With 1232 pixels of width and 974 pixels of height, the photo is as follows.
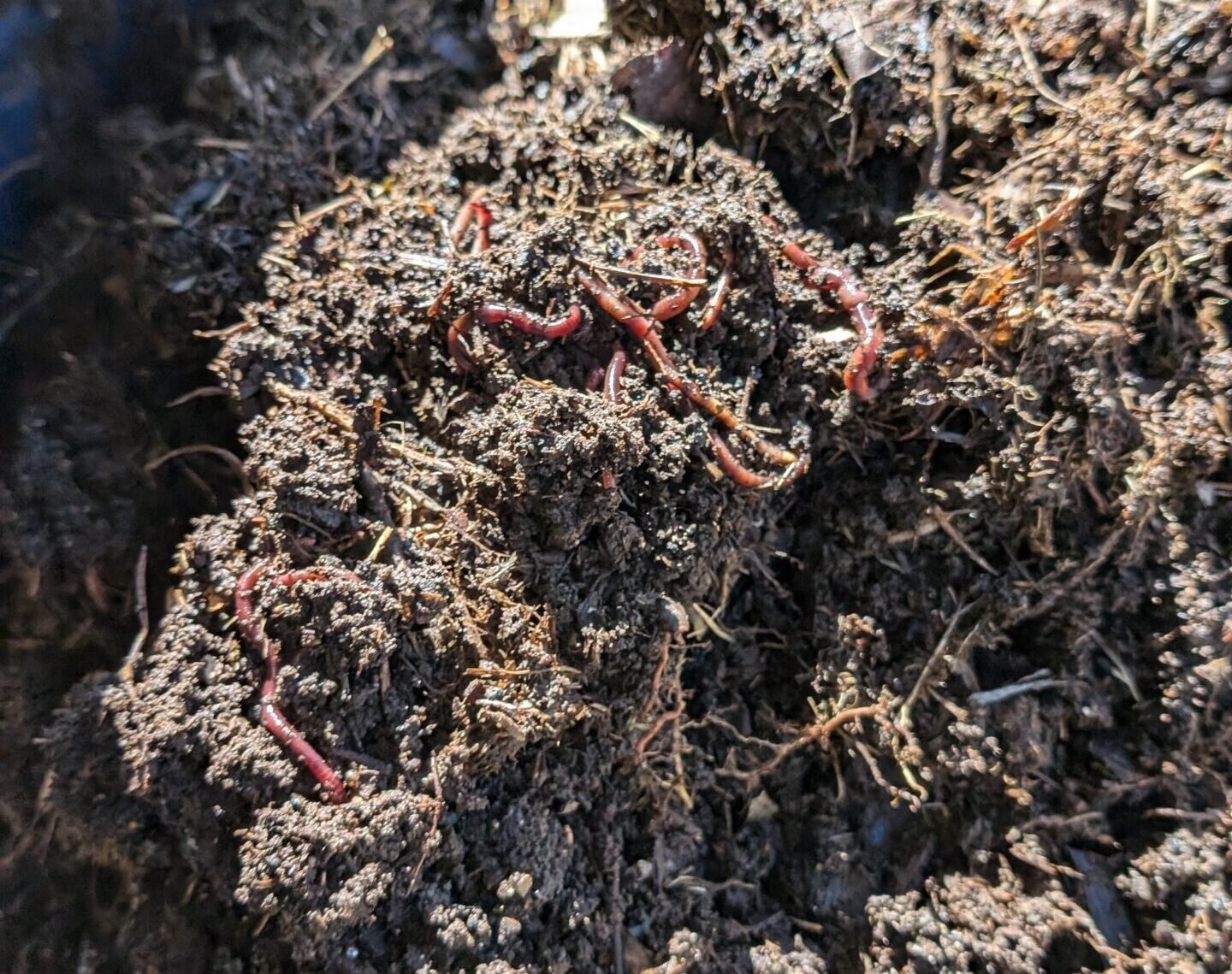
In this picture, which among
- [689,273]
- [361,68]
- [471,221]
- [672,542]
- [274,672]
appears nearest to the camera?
[274,672]

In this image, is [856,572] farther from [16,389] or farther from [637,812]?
[16,389]

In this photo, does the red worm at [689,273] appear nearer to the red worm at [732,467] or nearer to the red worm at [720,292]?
the red worm at [720,292]

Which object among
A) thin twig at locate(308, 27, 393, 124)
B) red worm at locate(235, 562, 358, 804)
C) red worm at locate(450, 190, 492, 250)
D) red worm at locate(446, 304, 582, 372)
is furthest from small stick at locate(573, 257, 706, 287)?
thin twig at locate(308, 27, 393, 124)

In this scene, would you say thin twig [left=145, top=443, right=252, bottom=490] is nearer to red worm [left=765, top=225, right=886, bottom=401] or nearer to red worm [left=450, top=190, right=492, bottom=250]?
red worm [left=450, top=190, right=492, bottom=250]

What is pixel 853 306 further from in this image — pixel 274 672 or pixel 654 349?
pixel 274 672

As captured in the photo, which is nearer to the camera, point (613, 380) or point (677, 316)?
point (613, 380)

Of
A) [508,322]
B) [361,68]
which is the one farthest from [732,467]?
[361,68]

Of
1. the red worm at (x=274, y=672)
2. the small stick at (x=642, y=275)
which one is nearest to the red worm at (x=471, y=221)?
the small stick at (x=642, y=275)
